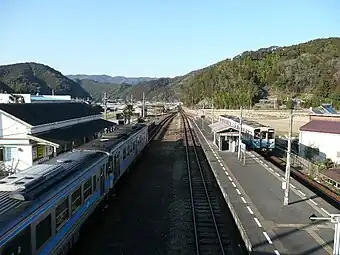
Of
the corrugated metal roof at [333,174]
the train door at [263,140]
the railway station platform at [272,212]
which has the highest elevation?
the train door at [263,140]

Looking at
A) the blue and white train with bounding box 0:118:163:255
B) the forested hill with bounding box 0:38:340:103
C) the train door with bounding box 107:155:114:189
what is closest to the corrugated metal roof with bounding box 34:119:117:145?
the train door with bounding box 107:155:114:189

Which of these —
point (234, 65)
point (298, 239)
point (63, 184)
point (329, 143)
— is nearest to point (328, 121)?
point (329, 143)

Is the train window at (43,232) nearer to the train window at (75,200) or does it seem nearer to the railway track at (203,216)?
the train window at (75,200)

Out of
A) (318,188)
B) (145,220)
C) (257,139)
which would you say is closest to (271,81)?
(257,139)

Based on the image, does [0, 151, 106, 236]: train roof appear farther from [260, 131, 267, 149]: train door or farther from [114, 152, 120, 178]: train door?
[260, 131, 267, 149]: train door

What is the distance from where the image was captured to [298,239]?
12172 millimetres

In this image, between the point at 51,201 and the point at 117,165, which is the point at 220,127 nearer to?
the point at 117,165

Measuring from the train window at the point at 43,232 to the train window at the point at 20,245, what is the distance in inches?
18.6

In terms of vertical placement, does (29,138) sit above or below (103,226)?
above

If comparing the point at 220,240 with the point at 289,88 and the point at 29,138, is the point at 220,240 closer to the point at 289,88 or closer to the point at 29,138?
the point at 29,138

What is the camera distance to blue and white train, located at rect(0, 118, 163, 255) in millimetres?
8047

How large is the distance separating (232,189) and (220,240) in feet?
17.3

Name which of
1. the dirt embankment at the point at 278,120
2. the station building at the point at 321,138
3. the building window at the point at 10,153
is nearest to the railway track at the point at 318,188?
the station building at the point at 321,138

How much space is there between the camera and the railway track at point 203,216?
13.1 metres
